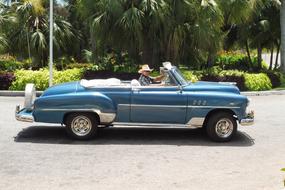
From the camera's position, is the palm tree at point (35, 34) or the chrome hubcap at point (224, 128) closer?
the chrome hubcap at point (224, 128)

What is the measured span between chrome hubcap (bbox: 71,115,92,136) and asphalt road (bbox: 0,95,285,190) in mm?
243

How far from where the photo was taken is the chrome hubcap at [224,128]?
9.68m

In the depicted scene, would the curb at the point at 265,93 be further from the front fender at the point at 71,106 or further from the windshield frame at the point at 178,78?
the front fender at the point at 71,106

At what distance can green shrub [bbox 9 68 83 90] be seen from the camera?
19.1 metres

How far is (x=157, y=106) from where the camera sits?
955cm

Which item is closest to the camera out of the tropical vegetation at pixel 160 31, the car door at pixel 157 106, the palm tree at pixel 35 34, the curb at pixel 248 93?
the car door at pixel 157 106

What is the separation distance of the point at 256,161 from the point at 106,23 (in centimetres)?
1294

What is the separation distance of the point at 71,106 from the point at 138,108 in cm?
126

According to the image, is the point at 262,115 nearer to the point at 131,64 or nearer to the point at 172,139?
the point at 172,139

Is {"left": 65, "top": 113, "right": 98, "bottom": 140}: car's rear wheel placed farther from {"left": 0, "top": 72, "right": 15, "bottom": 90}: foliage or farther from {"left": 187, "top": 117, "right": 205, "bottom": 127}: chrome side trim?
{"left": 0, "top": 72, "right": 15, "bottom": 90}: foliage

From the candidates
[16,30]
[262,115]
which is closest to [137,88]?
[262,115]

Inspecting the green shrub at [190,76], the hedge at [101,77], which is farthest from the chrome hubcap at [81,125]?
the green shrub at [190,76]

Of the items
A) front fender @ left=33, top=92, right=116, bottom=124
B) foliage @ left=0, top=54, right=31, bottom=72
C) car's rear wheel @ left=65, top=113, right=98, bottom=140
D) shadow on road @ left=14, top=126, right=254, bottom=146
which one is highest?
foliage @ left=0, top=54, right=31, bottom=72

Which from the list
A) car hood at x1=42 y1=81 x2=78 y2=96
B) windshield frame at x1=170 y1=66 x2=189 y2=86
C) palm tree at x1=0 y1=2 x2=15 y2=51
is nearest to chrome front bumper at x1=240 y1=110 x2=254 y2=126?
windshield frame at x1=170 y1=66 x2=189 y2=86
